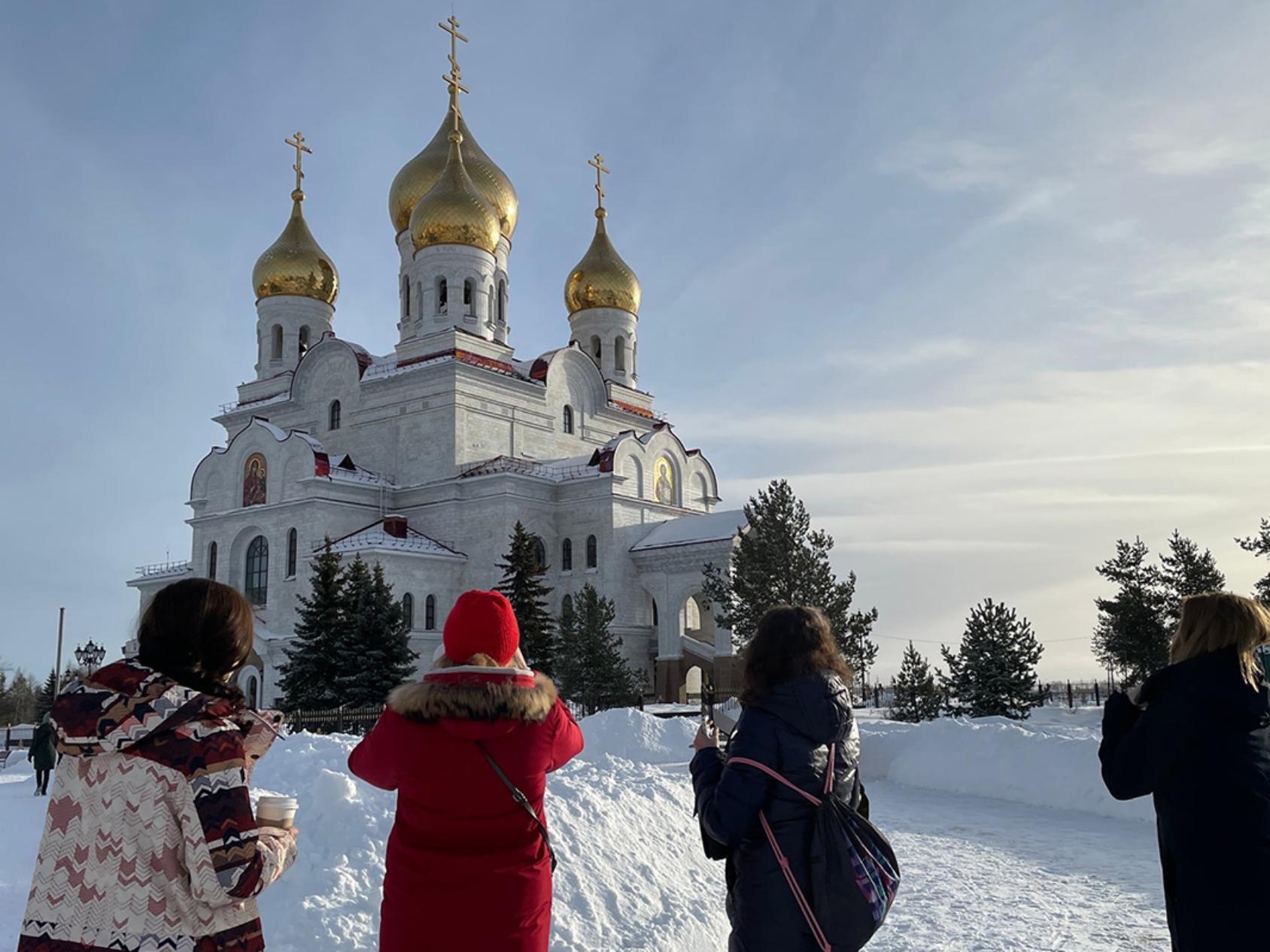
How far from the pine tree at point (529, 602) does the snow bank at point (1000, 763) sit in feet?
42.0

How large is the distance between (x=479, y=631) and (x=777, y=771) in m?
1.03

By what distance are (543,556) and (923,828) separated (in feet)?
79.3

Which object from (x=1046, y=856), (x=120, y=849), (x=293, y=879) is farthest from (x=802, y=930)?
(x=1046, y=856)

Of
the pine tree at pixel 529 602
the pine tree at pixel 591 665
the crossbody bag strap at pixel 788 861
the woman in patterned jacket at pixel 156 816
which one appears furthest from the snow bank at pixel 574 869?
the pine tree at pixel 529 602

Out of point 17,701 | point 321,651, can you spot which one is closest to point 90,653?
point 321,651

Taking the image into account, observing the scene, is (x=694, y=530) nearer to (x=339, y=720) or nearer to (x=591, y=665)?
(x=591, y=665)

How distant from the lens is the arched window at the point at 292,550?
33.5 metres

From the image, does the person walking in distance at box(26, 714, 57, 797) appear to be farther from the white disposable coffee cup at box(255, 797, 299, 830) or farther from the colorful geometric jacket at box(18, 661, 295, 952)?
the white disposable coffee cup at box(255, 797, 299, 830)

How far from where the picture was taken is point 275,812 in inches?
111

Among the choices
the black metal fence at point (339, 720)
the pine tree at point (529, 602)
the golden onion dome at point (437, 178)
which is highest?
the golden onion dome at point (437, 178)

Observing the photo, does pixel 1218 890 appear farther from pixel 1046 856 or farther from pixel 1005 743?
pixel 1005 743

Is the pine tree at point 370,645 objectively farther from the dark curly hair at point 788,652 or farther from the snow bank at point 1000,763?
the dark curly hair at point 788,652

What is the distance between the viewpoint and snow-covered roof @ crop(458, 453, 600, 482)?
3391 cm

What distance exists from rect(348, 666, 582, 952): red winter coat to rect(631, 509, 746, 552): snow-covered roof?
27.6 metres
